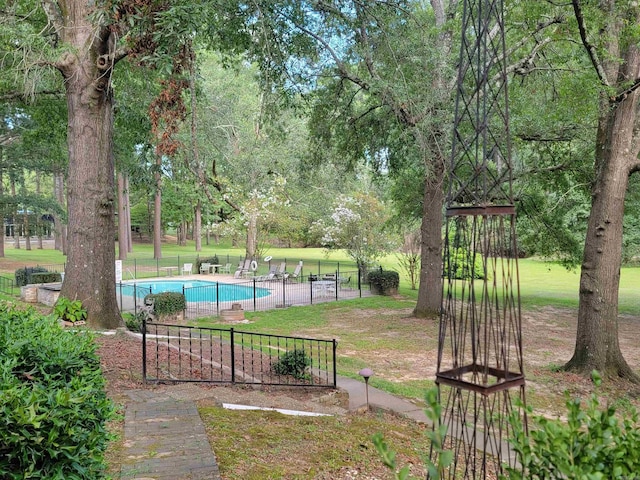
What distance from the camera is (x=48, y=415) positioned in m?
2.29

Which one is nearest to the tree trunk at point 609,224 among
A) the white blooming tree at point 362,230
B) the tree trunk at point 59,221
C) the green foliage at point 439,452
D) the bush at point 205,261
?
the green foliage at point 439,452

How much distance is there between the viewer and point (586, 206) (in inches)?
726

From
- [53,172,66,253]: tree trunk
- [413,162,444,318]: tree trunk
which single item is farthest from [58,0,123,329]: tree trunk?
[53,172,66,253]: tree trunk

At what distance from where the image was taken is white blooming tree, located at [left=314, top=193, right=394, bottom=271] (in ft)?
84.4

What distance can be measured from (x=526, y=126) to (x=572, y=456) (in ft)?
42.2

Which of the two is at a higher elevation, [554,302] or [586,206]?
[586,206]

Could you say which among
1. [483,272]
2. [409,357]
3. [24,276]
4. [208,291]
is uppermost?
[483,272]

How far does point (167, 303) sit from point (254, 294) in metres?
3.13

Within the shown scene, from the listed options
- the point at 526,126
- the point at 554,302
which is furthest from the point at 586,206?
the point at 526,126

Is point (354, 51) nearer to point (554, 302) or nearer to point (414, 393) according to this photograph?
point (414, 393)

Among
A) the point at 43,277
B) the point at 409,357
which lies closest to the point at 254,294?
the point at 43,277

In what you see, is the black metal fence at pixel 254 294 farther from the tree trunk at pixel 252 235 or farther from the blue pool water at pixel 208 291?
the tree trunk at pixel 252 235

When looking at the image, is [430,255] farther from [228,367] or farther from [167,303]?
[228,367]

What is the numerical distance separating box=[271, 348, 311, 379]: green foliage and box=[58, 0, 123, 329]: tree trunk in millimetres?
3283
